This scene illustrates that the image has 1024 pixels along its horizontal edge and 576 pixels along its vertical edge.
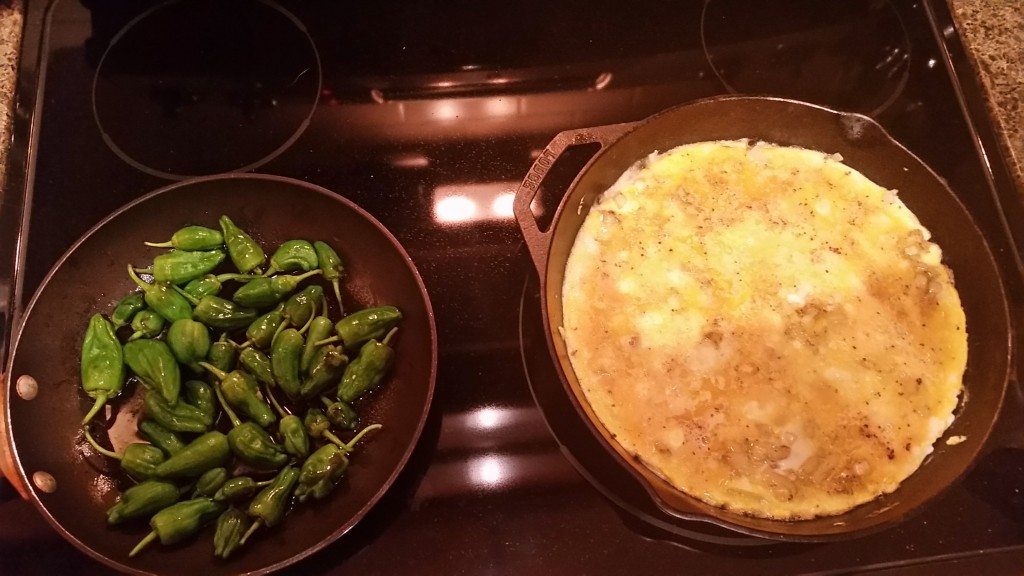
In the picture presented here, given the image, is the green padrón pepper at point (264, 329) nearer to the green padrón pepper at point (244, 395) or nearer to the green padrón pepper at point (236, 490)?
the green padrón pepper at point (244, 395)

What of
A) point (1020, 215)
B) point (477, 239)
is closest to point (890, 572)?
point (1020, 215)

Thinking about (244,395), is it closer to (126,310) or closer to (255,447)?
(255,447)

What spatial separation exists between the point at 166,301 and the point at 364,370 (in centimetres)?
58

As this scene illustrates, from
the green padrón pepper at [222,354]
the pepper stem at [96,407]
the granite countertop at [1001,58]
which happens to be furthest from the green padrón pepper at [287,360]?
the granite countertop at [1001,58]

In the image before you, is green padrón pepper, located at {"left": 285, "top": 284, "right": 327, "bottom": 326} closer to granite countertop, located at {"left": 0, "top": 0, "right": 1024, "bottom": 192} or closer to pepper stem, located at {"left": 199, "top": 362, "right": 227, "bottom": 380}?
pepper stem, located at {"left": 199, "top": 362, "right": 227, "bottom": 380}

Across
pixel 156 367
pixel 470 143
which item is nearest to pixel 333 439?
pixel 156 367

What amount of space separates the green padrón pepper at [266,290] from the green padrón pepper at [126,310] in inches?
10.3

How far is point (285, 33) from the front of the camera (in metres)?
2.46

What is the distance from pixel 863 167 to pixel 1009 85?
0.69m

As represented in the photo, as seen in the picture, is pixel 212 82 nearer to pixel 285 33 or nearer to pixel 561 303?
pixel 285 33

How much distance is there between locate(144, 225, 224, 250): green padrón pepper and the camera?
6.54 feet

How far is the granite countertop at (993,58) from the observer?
230 centimetres

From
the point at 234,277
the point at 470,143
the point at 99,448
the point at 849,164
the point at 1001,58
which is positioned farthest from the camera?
the point at 1001,58

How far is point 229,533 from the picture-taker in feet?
5.55
